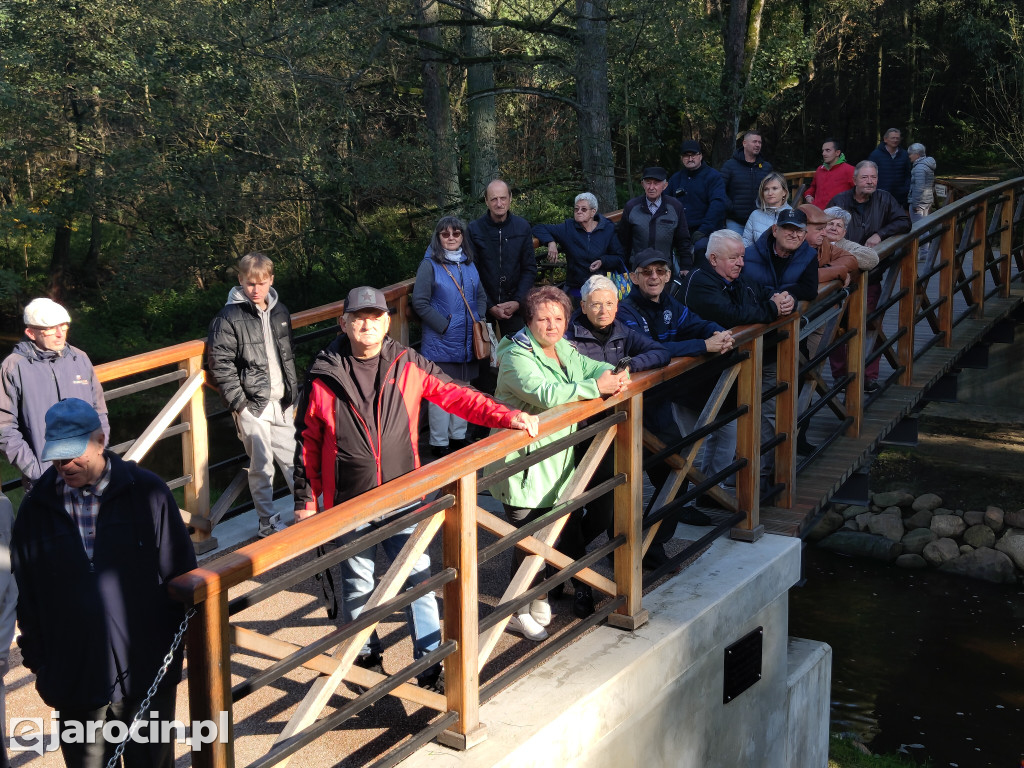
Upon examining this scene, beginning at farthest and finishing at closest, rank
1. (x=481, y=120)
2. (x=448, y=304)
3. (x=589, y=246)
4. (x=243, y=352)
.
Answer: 1. (x=481, y=120)
2. (x=589, y=246)
3. (x=448, y=304)
4. (x=243, y=352)

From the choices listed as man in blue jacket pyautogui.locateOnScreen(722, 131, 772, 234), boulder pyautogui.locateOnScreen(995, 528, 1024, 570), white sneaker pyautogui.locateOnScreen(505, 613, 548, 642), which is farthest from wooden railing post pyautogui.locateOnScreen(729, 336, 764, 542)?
boulder pyautogui.locateOnScreen(995, 528, 1024, 570)

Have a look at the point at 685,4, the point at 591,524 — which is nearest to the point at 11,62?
the point at 685,4

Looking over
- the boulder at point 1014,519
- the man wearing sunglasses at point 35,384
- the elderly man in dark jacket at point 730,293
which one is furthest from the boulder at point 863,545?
the man wearing sunglasses at point 35,384

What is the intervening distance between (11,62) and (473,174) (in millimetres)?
9131

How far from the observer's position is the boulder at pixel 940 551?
606 inches

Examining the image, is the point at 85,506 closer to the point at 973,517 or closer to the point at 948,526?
the point at 948,526

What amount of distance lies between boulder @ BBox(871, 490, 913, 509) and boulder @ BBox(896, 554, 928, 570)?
1.55 m

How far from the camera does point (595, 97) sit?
45.9ft

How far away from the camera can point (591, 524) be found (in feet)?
15.7

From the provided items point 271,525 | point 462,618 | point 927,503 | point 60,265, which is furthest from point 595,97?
point 60,265

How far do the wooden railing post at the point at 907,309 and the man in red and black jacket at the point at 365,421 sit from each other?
196 inches

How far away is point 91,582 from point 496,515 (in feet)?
8.34

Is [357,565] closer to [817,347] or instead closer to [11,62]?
[817,347]

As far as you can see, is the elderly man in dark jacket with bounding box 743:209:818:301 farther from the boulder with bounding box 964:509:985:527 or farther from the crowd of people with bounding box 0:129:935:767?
the boulder with bounding box 964:509:985:527
